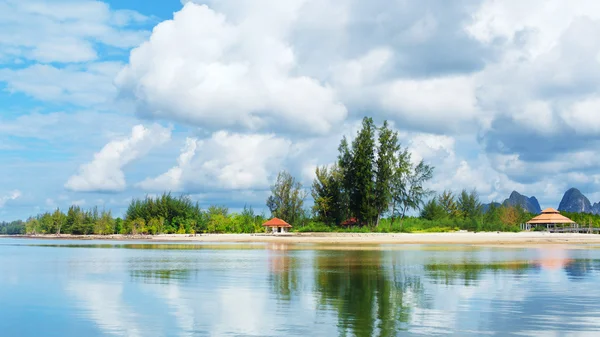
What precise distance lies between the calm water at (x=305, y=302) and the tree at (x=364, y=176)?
145 feet

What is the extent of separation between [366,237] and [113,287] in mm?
47443

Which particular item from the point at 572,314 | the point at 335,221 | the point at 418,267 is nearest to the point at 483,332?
the point at 572,314

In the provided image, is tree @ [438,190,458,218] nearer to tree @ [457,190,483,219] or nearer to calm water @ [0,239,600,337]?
tree @ [457,190,483,219]

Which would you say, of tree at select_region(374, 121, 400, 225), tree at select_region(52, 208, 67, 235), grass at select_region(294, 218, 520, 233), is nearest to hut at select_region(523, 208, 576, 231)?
grass at select_region(294, 218, 520, 233)

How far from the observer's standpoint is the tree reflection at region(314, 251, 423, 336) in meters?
12.4

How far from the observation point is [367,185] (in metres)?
69.9

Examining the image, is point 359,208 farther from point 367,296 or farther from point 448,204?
point 367,296

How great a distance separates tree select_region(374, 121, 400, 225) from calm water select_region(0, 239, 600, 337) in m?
44.5

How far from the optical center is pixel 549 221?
3059 inches

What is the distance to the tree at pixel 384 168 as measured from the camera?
2795 inches

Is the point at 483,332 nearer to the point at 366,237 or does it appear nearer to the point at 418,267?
the point at 418,267

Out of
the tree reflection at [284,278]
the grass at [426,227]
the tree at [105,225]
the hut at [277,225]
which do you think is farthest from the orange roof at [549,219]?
the tree at [105,225]

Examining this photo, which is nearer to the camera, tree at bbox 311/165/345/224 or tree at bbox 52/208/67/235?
tree at bbox 311/165/345/224

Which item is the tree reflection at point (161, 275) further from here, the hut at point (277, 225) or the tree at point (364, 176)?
the hut at point (277, 225)
